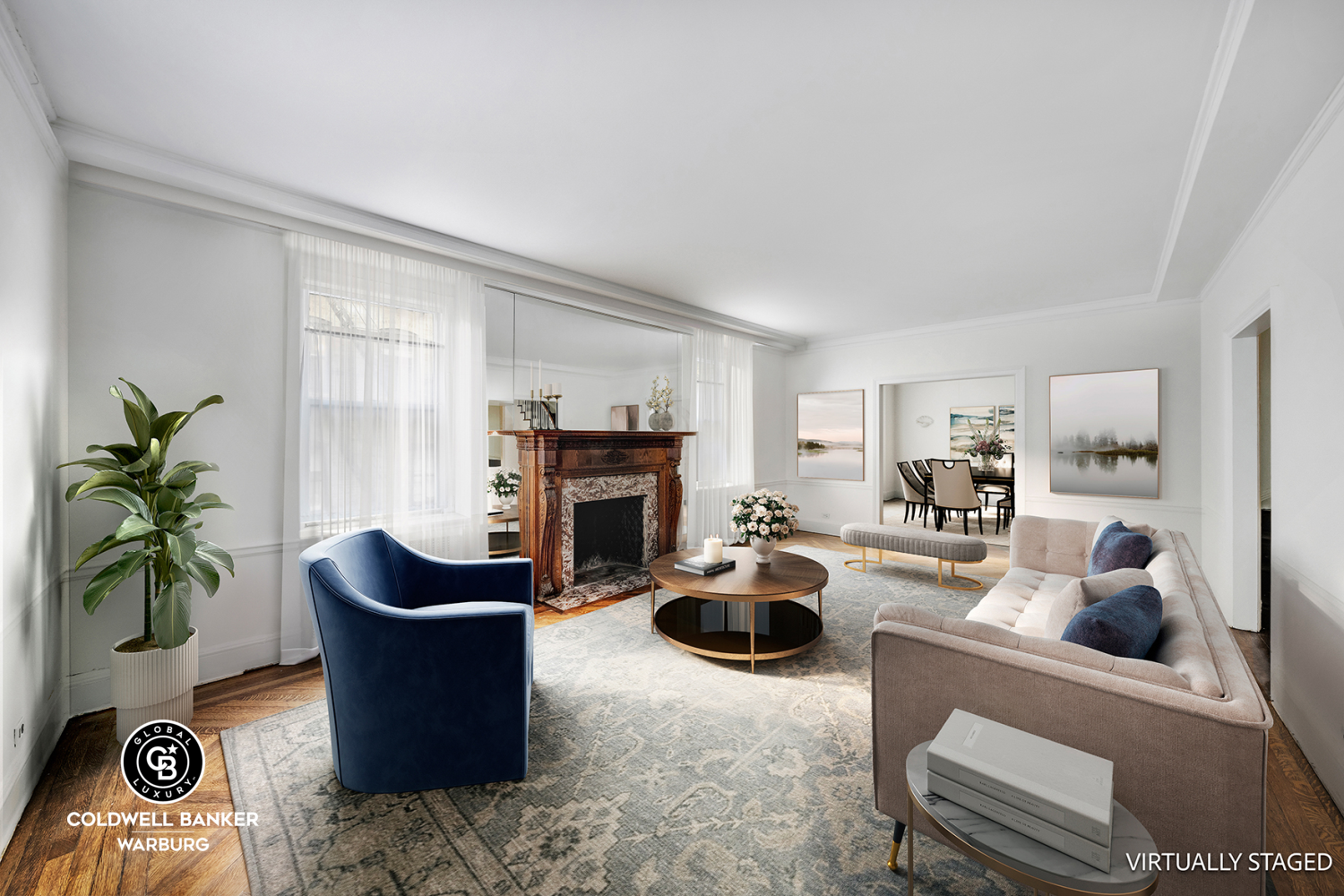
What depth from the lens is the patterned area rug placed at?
1.53m

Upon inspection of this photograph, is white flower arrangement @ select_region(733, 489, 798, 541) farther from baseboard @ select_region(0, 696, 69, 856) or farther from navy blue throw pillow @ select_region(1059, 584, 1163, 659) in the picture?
baseboard @ select_region(0, 696, 69, 856)

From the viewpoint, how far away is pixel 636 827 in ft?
5.68

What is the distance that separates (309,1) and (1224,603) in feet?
19.2

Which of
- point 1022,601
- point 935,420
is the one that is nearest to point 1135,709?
point 1022,601

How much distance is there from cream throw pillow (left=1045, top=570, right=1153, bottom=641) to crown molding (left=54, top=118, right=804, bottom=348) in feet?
11.9

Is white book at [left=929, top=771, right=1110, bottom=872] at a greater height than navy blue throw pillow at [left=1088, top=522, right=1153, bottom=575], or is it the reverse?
navy blue throw pillow at [left=1088, top=522, right=1153, bottom=575]

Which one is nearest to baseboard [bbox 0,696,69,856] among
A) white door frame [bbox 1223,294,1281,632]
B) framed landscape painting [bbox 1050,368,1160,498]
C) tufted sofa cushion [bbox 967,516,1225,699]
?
tufted sofa cushion [bbox 967,516,1225,699]

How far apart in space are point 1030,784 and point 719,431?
508 cm

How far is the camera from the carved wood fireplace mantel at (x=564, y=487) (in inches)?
164

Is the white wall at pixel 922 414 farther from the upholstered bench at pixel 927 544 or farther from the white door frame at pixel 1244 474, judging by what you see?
the white door frame at pixel 1244 474

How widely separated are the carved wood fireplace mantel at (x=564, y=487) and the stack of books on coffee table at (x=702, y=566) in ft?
3.56

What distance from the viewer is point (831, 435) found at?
678 cm

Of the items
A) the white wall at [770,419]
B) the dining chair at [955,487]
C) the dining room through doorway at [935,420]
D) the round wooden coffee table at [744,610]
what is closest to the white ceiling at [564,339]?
the white wall at [770,419]

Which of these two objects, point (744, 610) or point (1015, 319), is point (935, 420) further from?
point (744, 610)
